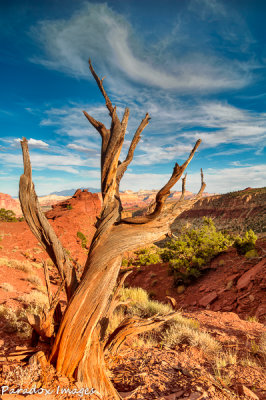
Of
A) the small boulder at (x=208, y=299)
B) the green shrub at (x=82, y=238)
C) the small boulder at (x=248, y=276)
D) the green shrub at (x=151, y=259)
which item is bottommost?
the green shrub at (x=151, y=259)

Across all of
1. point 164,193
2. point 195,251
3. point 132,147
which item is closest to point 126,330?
point 164,193

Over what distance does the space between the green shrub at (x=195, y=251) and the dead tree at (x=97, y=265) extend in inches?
394

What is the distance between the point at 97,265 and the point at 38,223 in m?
1.00

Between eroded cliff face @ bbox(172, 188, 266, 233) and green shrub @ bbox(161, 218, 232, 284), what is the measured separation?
38.5 meters

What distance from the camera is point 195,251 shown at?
45.6 feet

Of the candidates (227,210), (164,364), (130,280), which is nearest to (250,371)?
(164,364)

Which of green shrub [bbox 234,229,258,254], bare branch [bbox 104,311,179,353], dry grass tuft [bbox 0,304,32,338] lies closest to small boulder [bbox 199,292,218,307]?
green shrub [bbox 234,229,258,254]

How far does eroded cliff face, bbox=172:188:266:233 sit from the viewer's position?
57469 millimetres

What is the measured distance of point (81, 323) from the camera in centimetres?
289

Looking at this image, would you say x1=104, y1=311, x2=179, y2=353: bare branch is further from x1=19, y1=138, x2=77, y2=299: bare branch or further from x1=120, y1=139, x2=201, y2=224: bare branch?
x1=120, y1=139, x2=201, y2=224: bare branch

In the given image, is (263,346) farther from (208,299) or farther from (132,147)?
(208,299)

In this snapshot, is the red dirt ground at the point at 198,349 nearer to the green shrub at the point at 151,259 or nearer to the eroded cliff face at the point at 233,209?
the green shrub at the point at 151,259

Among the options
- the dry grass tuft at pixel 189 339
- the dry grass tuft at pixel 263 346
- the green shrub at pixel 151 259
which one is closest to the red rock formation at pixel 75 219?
the green shrub at pixel 151 259

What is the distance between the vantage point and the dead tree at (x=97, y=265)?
285 cm
